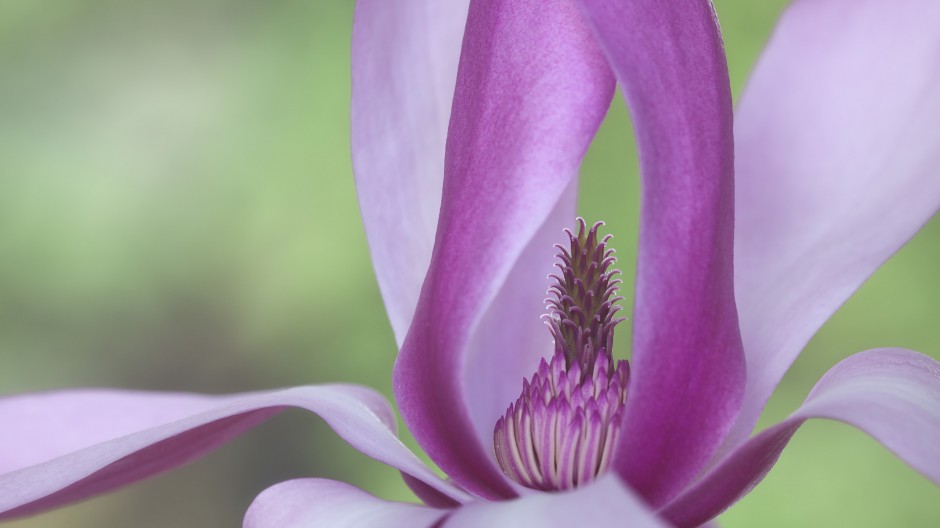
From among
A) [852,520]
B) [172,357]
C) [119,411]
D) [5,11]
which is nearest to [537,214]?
[119,411]

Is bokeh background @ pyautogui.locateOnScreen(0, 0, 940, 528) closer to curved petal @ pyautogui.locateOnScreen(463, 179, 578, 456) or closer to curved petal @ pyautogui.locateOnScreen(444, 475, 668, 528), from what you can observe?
curved petal @ pyautogui.locateOnScreen(463, 179, 578, 456)

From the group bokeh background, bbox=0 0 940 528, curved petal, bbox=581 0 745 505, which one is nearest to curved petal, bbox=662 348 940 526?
curved petal, bbox=581 0 745 505

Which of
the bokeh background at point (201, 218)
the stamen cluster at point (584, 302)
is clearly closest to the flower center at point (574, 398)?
the stamen cluster at point (584, 302)

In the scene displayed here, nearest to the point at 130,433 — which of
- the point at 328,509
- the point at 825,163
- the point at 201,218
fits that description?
the point at 328,509

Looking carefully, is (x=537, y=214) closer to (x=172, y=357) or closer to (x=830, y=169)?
(x=830, y=169)

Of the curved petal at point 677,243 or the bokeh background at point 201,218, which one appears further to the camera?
the bokeh background at point 201,218

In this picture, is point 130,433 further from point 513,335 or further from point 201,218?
point 201,218

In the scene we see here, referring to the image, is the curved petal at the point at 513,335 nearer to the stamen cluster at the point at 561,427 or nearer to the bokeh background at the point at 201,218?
the stamen cluster at the point at 561,427
